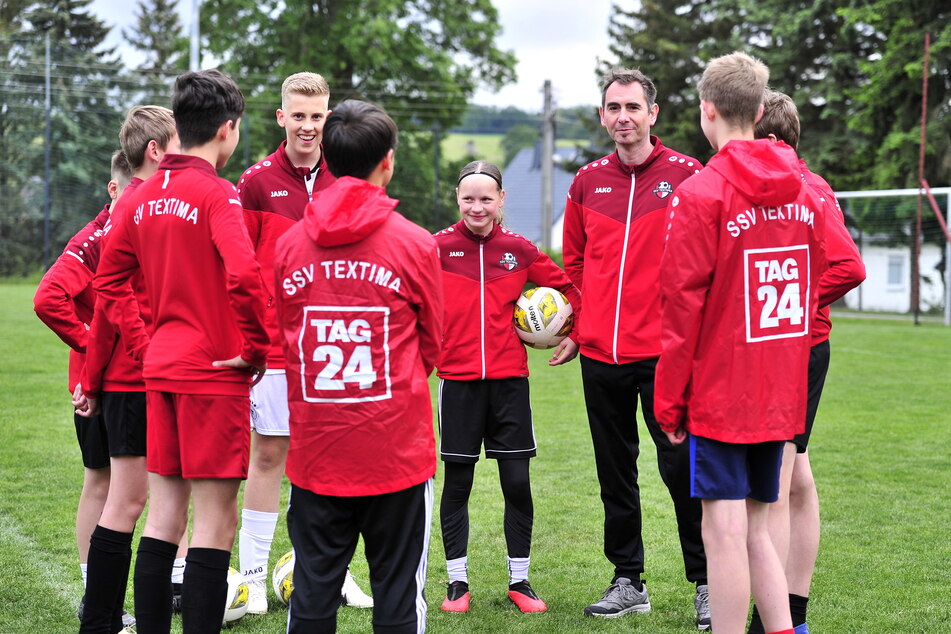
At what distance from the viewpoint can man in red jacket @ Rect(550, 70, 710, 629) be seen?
4.72 metres

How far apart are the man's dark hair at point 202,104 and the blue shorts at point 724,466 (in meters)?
2.02

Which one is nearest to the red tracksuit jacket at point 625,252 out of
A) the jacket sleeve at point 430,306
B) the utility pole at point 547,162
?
the jacket sleeve at point 430,306

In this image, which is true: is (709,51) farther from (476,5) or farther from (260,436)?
(260,436)

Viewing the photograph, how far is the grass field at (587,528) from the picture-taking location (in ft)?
15.4

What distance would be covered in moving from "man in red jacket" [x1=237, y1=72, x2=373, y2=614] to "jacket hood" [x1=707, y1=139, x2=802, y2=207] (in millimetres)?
1995

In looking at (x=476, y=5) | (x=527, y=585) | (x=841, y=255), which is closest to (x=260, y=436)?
(x=527, y=585)

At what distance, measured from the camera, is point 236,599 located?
14.8 ft

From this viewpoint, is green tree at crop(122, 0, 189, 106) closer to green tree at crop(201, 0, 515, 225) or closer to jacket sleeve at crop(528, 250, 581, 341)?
green tree at crop(201, 0, 515, 225)

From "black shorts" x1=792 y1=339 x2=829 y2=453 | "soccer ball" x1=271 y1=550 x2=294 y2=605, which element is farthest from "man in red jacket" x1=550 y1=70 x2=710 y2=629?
"soccer ball" x1=271 y1=550 x2=294 y2=605

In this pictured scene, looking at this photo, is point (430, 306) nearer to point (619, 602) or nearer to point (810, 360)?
point (810, 360)

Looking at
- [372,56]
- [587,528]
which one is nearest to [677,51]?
[372,56]

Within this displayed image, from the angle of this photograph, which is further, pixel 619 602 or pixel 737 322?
pixel 619 602

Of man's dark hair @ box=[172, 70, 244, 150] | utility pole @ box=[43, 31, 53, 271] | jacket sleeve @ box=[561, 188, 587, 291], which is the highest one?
utility pole @ box=[43, 31, 53, 271]

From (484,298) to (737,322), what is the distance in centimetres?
177
